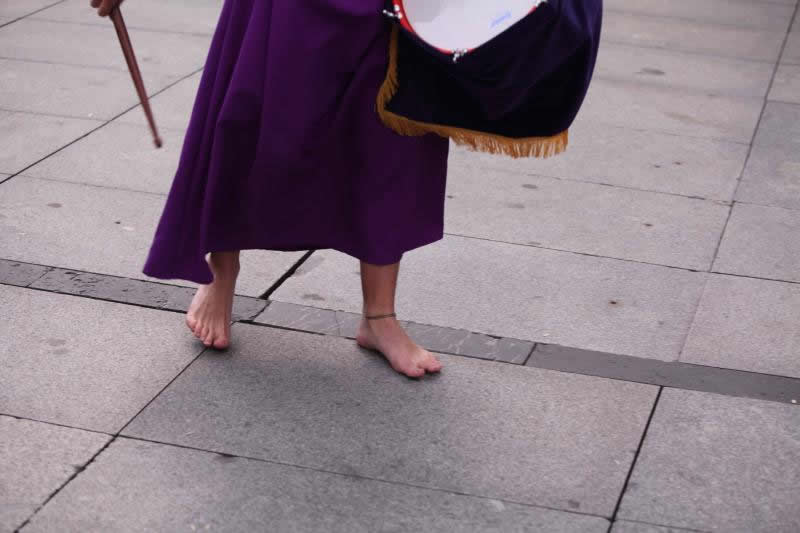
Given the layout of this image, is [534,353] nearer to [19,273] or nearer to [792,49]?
[19,273]

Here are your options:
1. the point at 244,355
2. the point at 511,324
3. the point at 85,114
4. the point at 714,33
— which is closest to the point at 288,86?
the point at 244,355

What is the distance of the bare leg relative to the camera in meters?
3.43

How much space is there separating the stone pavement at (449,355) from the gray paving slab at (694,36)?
1582mm

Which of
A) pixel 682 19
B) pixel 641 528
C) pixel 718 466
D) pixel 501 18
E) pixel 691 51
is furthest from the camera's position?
pixel 682 19

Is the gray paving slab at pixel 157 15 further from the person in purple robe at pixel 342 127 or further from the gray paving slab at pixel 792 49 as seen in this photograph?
the person in purple robe at pixel 342 127

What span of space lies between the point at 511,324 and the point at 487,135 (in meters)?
0.87

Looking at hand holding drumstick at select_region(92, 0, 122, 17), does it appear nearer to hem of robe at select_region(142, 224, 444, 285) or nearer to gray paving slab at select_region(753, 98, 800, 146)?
hem of robe at select_region(142, 224, 444, 285)

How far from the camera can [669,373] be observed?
3.51m

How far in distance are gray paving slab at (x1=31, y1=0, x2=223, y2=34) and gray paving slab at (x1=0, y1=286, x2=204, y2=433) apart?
3656 mm

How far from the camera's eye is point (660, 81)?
6.59 m

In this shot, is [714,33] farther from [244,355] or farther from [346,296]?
[244,355]

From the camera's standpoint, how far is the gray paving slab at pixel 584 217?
4.41 meters

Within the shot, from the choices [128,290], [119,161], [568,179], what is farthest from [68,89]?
[568,179]

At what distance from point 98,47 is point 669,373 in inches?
169
